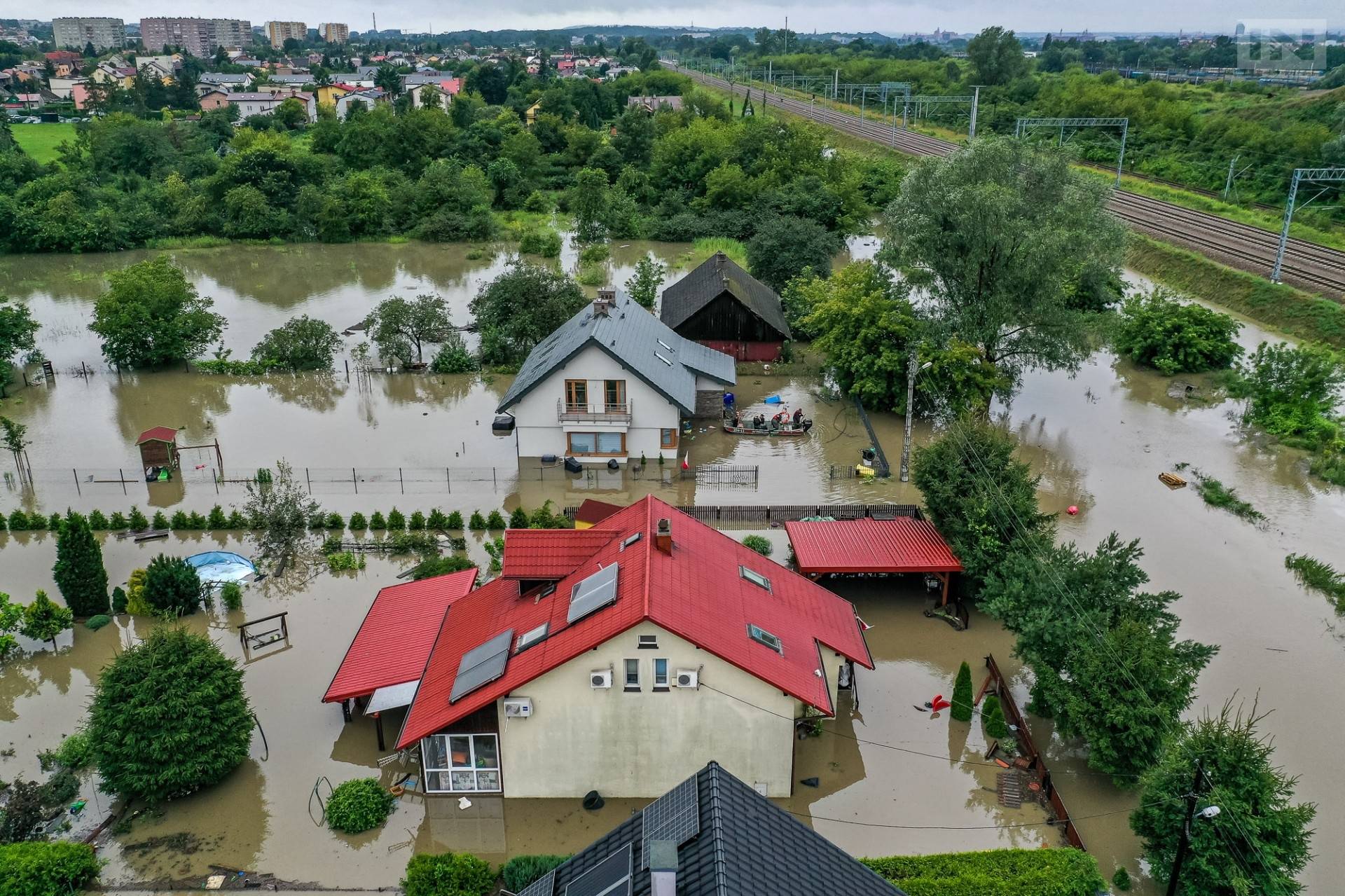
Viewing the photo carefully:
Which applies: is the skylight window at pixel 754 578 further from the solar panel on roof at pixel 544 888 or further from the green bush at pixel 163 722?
the green bush at pixel 163 722

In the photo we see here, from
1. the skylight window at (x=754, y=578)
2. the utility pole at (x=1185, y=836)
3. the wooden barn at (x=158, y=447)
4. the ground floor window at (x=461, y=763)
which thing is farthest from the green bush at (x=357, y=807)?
the wooden barn at (x=158, y=447)

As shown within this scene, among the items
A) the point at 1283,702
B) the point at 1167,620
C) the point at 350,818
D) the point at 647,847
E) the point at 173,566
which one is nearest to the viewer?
the point at 647,847

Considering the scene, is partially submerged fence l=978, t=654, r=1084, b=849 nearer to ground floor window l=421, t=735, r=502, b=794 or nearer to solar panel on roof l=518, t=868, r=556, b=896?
solar panel on roof l=518, t=868, r=556, b=896

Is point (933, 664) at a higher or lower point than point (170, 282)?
lower

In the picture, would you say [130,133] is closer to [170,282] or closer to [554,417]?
[170,282]

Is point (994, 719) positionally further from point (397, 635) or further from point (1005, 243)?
point (1005, 243)

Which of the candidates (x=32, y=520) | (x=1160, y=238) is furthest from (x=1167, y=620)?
(x=1160, y=238)
